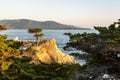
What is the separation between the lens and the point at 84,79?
22250mm

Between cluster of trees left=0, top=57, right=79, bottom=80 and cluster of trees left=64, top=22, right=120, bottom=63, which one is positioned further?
cluster of trees left=0, top=57, right=79, bottom=80

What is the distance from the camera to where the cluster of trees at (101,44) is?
67.8ft

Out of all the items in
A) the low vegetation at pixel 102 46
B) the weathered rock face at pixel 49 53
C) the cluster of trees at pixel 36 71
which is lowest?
the weathered rock face at pixel 49 53

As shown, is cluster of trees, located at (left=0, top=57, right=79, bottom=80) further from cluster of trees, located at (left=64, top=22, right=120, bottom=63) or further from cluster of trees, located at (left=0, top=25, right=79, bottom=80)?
cluster of trees, located at (left=64, top=22, right=120, bottom=63)

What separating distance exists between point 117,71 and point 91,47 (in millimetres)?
2429

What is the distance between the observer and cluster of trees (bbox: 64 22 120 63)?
20672mm

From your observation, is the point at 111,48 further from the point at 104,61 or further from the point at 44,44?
the point at 44,44

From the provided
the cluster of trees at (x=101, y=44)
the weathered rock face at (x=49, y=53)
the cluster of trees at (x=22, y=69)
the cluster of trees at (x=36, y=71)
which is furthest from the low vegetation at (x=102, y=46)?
the weathered rock face at (x=49, y=53)

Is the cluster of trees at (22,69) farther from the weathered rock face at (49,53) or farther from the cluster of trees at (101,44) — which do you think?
the weathered rock face at (49,53)

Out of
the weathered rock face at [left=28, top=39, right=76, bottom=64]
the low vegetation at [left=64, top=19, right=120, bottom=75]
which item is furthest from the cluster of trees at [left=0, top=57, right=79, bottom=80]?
the weathered rock face at [left=28, top=39, right=76, bottom=64]

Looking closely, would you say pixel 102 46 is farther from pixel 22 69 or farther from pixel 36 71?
pixel 36 71

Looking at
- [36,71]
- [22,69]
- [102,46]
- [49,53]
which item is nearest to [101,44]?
[102,46]

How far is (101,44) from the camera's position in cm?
2131

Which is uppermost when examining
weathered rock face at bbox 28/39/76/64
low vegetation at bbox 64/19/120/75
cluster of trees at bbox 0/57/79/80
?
low vegetation at bbox 64/19/120/75
